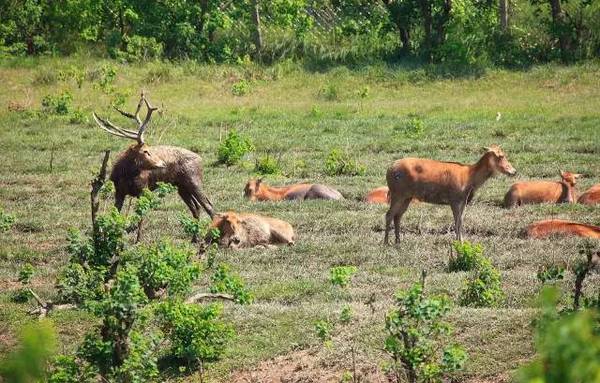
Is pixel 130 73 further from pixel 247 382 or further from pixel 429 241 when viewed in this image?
pixel 247 382

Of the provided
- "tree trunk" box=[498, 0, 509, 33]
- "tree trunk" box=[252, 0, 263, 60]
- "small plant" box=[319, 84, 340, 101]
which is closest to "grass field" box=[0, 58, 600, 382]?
"small plant" box=[319, 84, 340, 101]

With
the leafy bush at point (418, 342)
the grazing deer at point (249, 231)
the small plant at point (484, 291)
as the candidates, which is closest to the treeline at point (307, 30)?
the grazing deer at point (249, 231)

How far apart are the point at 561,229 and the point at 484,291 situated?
3807mm

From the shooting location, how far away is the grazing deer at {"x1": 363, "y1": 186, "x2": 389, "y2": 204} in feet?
60.1

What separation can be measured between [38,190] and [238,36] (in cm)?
1955

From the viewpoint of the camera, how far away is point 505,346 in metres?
9.41

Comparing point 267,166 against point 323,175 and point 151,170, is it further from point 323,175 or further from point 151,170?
point 151,170

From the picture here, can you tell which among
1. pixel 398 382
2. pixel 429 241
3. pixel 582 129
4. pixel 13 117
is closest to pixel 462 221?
pixel 429 241

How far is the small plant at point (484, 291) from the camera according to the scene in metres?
11.0

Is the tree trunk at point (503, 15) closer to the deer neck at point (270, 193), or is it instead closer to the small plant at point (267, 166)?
the small plant at point (267, 166)

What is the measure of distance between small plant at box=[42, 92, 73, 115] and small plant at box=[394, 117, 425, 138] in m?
8.87

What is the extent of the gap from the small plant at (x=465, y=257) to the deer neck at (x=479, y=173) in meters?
2.97

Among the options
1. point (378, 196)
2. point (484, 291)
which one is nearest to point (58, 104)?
point (378, 196)

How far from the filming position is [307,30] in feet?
129
